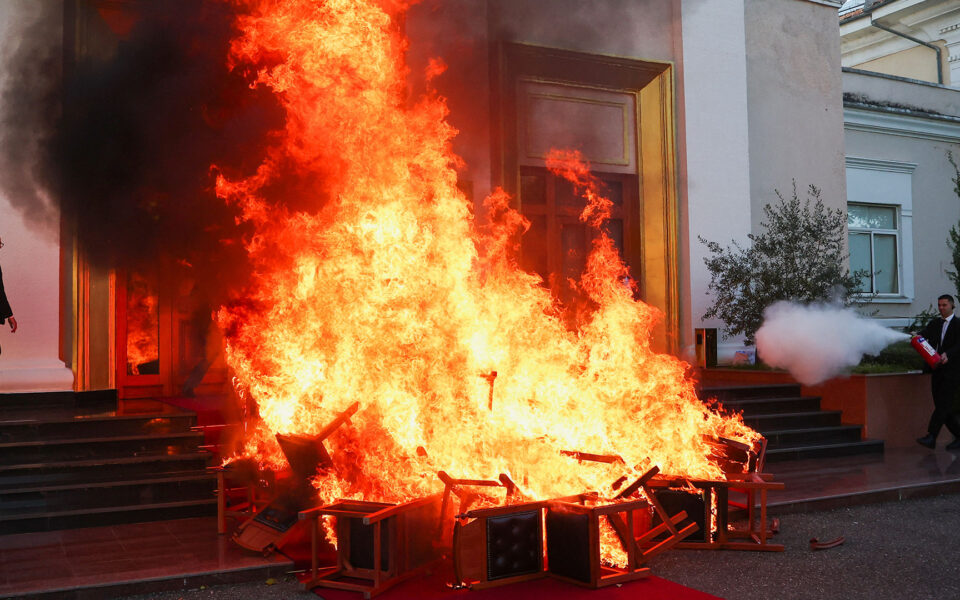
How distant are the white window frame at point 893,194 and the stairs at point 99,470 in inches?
538

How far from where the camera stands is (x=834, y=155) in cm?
1521

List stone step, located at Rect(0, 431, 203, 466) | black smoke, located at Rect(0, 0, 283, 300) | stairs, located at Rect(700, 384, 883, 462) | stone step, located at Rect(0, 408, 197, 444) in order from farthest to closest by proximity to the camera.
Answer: stairs, located at Rect(700, 384, 883, 462) → black smoke, located at Rect(0, 0, 283, 300) → stone step, located at Rect(0, 408, 197, 444) → stone step, located at Rect(0, 431, 203, 466)

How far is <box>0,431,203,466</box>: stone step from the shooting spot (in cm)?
754

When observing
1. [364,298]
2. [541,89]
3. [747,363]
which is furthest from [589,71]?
[364,298]

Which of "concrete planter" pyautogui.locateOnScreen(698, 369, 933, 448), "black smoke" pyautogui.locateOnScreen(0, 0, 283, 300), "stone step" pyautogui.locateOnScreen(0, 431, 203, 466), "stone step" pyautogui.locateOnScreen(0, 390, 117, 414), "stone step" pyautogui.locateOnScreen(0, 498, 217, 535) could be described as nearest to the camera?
"stone step" pyautogui.locateOnScreen(0, 498, 217, 535)

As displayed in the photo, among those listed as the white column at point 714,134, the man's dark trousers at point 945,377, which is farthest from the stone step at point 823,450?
the white column at point 714,134

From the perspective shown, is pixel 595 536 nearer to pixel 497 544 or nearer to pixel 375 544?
pixel 497 544

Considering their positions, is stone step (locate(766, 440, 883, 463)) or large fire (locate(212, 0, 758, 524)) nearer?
large fire (locate(212, 0, 758, 524))

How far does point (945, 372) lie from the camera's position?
10.3 metres

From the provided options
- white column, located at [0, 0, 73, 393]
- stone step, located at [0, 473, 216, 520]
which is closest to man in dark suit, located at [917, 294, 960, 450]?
stone step, located at [0, 473, 216, 520]

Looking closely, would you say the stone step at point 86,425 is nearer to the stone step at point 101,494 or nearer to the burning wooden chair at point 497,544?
the stone step at point 101,494

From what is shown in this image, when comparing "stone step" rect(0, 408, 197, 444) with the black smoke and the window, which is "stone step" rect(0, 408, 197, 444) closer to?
the black smoke

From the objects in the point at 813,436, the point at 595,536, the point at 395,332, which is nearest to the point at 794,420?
the point at 813,436

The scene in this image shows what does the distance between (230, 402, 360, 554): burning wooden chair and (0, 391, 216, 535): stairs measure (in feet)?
4.99
